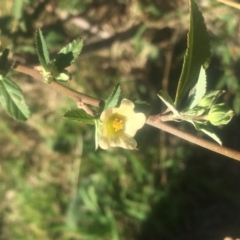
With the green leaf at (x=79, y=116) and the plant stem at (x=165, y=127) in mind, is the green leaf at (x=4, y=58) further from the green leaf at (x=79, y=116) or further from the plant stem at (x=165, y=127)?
the green leaf at (x=79, y=116)

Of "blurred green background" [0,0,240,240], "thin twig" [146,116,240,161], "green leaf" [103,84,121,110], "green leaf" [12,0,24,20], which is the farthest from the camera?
A: "blurred green background" [0,0,240,240]

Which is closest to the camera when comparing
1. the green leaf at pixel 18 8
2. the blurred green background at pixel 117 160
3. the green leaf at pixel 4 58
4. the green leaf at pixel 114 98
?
the green leaf at pixel 114 98

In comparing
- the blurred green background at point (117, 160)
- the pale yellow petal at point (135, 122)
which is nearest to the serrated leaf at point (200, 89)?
the pale yellow petal at point (135, 122)

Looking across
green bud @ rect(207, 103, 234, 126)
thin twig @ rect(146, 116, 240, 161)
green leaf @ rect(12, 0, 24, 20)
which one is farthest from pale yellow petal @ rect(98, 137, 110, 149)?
green leaf @ rect(12, 0, 24, 20)

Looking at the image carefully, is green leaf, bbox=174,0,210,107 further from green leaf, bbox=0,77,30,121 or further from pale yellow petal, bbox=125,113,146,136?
green leaf, bbox=0,77,30,121

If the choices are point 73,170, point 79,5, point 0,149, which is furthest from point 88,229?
point 79,5

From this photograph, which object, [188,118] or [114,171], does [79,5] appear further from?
[188,118]

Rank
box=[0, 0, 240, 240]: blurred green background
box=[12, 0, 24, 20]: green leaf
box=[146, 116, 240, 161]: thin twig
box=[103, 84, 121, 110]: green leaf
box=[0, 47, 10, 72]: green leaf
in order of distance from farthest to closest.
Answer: box=[0, 0, 240, 240]: blurred green background, box=[12, 0, 24, 20]: green leaf, box=[0, 47, 10, 72]: green leaf, box=[103, 84, 121, 110]: green leaf, box=[146, 116, 240, 161]: thin twig
